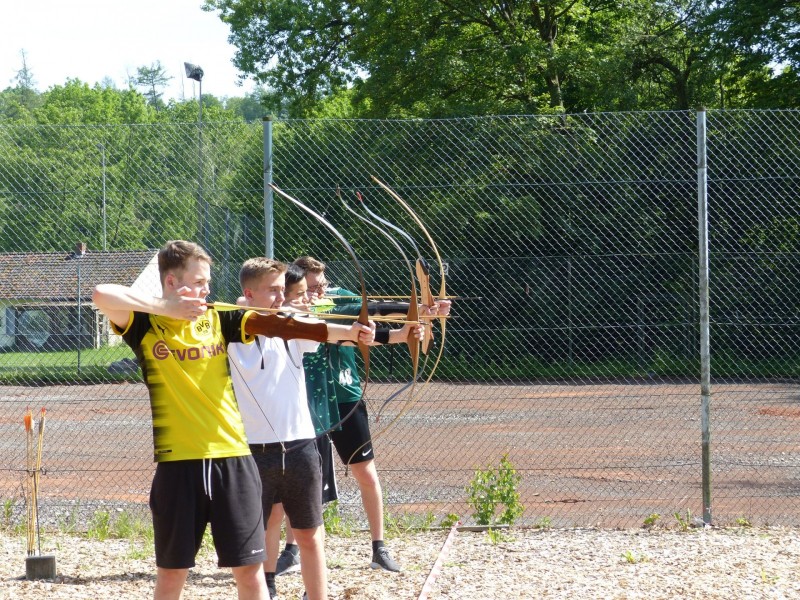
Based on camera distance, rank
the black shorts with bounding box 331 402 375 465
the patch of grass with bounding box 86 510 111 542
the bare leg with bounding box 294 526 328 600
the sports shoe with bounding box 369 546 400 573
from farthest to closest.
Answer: the patch of grass with bounding box 86 510 111 542 → the sports shoe with bounding box 369 546 400 573 → the black shorts with bounding box 331 402 375 465 → the bare leg with bounding box 294 526 328 600

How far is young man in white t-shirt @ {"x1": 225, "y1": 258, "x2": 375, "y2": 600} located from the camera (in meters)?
3.98

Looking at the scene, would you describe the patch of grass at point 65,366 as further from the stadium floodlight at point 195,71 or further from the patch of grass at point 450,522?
the patch of grass at point 450,522

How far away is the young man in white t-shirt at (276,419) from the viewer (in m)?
3.98

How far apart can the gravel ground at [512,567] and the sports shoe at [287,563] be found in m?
0.05

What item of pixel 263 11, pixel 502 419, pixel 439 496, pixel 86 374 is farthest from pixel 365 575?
pixel 263 11

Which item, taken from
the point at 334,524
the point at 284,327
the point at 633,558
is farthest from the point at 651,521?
the point at 284,327

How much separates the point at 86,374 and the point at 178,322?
678 centimetres

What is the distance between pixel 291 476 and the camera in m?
4.05

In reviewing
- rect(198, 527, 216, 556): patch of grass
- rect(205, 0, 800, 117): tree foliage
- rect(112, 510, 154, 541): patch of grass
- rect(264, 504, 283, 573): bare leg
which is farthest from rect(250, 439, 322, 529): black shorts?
rect(205, 0, 800, 117): tree foliage

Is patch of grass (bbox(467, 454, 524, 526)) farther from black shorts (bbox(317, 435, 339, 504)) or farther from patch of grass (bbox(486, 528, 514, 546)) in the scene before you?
black shorts (bbox(317, 435, 339, 504))

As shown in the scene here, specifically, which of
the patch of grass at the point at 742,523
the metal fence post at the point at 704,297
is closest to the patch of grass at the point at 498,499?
the metal fence post at the point at 704,297

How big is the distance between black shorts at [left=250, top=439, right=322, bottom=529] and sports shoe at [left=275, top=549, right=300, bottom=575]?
4.75 feet

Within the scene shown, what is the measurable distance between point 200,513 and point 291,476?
757 millimetres

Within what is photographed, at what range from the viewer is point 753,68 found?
21.5m
